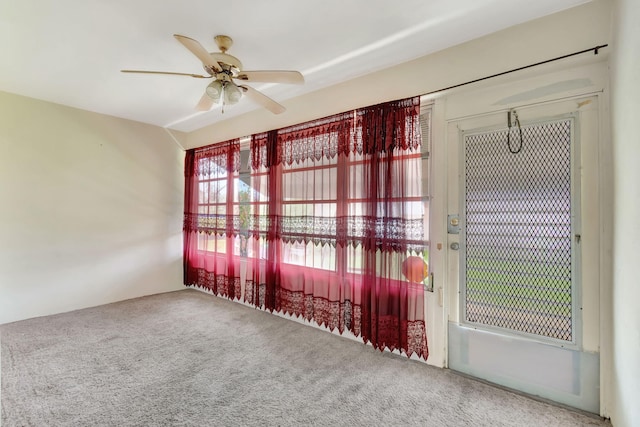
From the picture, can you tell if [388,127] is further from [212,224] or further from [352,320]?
[212,224]

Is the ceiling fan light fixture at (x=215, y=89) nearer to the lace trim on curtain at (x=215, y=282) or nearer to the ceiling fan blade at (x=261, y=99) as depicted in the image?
the ceiling fan blade at (x=261, y=99)

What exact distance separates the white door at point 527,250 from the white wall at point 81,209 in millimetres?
4307

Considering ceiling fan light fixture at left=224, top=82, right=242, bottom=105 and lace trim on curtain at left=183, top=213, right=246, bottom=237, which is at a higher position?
ceiling fan light fixture at left=224, top=82, right=242, bottom=105

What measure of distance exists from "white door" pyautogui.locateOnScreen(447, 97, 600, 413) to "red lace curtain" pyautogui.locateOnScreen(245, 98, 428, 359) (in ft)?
1.10

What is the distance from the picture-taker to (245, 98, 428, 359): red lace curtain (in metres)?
2.41

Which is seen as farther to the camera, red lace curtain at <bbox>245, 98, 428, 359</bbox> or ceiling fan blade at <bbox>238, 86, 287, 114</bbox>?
red lace curtain at <bbox>245, 98, 428, 359</bbox>

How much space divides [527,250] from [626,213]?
2.08ft

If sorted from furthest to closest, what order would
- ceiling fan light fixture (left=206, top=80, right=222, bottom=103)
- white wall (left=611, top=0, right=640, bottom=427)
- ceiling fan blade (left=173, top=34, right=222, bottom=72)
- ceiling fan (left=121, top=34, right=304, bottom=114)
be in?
ceiling fan light fixture (left=206, top=80, right=222, bottom=103), ceiling fan (left=121, top=34, right=304, bottom=114), ceiling fan blade (left=173, top=34, right=222, bottom=72), white wall (left=611, top=0, right=640, bottom=427)

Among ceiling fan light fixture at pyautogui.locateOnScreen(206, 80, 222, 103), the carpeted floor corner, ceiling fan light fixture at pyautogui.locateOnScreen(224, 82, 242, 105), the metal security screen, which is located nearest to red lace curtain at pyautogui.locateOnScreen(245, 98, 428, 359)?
the carpeted floor corner

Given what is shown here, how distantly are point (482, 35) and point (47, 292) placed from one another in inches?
214

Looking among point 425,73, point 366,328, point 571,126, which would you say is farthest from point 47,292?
point 571,126

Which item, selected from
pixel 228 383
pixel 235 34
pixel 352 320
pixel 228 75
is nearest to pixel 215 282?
pixel 228 383

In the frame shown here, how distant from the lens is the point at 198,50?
1.77 m

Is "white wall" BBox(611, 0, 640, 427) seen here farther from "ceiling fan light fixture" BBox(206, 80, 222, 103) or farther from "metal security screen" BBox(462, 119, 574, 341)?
"ceiling fan light fixture" BBox(206, 80, 222, 103)
